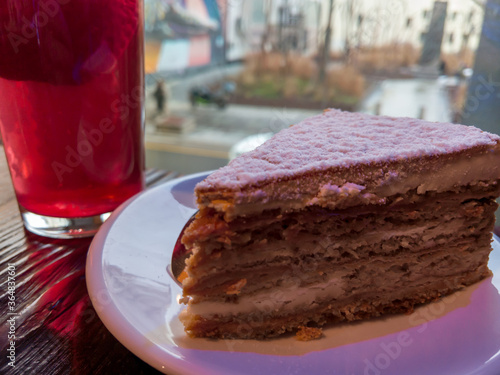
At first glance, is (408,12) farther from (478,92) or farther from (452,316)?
(452,316)

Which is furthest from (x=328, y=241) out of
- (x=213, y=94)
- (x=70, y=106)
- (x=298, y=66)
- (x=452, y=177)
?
(x=213, y=94)

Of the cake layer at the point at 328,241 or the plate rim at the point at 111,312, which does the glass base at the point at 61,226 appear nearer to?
the plate rim at the point at 111,312

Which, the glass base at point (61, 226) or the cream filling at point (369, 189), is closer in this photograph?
the cream filling at point (369, 189)

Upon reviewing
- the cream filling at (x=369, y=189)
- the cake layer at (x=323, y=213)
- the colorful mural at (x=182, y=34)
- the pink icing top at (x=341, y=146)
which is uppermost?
the colorful mural at (x=182, y=34)

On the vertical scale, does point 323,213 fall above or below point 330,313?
above

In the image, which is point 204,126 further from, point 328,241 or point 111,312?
point 111,312

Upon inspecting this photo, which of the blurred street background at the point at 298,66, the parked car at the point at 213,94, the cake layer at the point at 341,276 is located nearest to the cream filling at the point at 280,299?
the cake layer at the point at 341,276

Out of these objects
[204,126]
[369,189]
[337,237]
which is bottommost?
[204,126]
